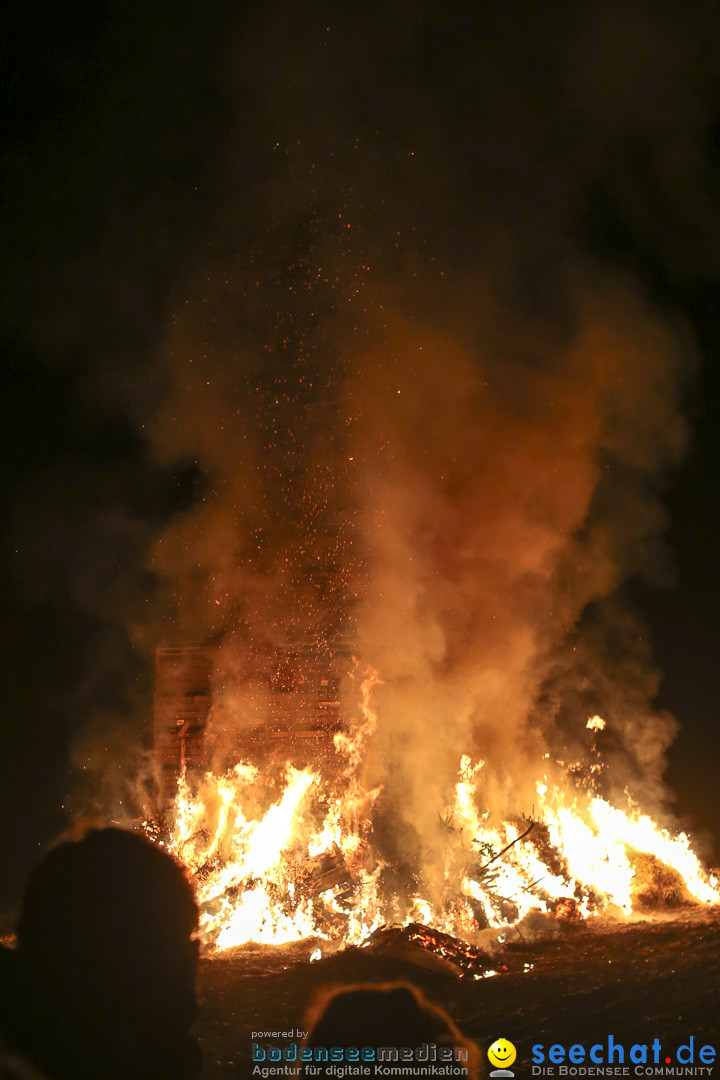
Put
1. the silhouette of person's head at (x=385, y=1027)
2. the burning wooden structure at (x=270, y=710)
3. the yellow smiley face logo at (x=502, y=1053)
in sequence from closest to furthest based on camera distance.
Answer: the silhouette of person's head at (x=385, y=1027), the yellow smiley face logo at (x=502, y=1053), the burning wooden structure at (x=270, y=710)

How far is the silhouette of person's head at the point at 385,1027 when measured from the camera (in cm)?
292

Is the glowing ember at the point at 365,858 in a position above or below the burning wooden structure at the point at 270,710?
below

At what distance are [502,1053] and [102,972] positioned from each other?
9.68ft

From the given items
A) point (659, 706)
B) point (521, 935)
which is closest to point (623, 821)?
point (659, 706)

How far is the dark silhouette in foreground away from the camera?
1740 mm

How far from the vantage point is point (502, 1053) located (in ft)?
12.6

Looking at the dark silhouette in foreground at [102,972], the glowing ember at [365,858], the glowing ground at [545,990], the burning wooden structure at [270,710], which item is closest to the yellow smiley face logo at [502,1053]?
the glowing ground at [545,990]

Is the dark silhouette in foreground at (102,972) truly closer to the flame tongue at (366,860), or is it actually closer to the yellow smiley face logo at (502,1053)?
the yellow smiley face logo at (502,1053)

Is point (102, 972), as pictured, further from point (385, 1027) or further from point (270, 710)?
point (270, 710)

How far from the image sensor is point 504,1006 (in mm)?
4578

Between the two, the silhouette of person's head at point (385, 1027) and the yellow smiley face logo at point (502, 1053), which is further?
the yellow smiley face logo at point (502, 1053)

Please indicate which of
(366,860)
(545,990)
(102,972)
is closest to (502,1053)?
(545,990)

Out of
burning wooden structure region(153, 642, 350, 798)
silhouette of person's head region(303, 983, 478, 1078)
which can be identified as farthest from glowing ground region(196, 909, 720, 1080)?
burning wooden structure region(153, 642, 350, 798)

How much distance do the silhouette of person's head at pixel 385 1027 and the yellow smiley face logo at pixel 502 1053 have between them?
3.6 inches
